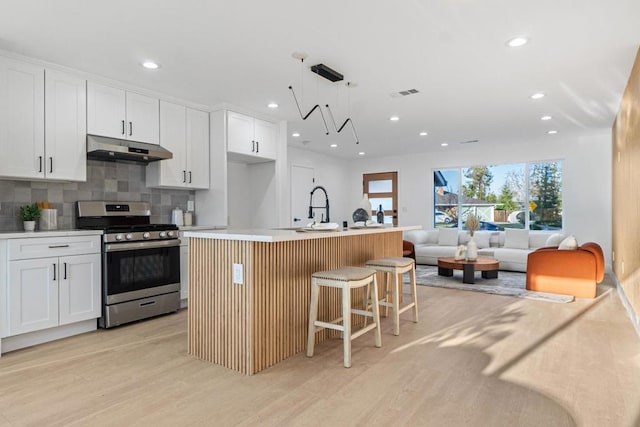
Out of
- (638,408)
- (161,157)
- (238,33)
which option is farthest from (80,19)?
(638,408)

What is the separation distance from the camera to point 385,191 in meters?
9.45

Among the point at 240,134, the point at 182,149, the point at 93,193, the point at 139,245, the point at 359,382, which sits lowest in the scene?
the point at 359,382

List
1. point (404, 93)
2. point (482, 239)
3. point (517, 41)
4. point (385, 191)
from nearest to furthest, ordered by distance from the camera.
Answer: point (517, 41) < point (404, 93) < point (482, 239) < point (385, 191)

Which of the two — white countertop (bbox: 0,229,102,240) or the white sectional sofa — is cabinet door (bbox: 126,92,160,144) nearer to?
white countertop (bbox: 0,229,102,240)

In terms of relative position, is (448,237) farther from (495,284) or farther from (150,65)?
(150,65)

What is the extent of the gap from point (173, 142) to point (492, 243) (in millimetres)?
6228

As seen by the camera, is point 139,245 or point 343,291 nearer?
point 343,291

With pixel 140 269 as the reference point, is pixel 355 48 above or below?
above

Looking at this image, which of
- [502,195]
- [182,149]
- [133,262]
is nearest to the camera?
[133,262]

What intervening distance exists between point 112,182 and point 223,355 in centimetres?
263

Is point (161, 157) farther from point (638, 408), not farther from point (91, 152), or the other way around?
point (638, 408)

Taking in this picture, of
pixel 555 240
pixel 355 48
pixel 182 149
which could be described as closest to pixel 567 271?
pixel 555 240

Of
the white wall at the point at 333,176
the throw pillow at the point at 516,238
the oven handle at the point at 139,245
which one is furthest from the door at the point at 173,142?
the throw pillow at the point at 516,238

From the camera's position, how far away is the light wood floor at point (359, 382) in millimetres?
2047
